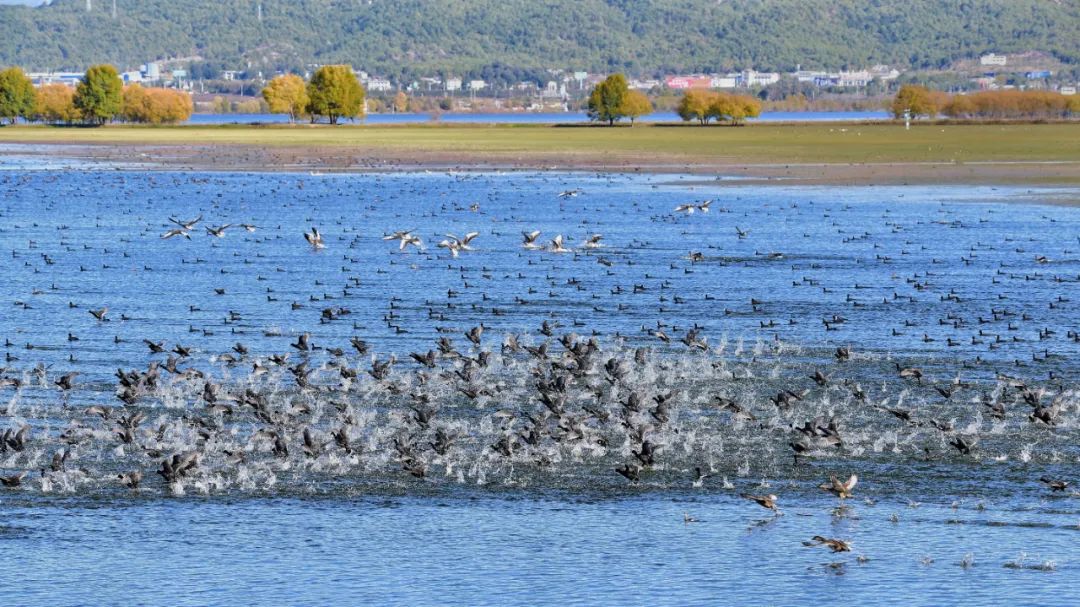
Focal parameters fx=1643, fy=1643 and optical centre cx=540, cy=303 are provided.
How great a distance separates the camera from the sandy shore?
8988 centimetres

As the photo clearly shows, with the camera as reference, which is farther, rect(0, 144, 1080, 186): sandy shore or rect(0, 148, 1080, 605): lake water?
rect(0, 144, 1080, 186): sandy shore

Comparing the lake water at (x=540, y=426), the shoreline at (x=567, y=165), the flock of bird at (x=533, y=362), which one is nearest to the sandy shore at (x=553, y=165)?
the shoreline at (x=567, y=165)

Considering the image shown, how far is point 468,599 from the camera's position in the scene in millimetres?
17922

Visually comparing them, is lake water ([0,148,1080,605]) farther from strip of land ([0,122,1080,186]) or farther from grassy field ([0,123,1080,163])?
grassy field ([0,123,1080,163])

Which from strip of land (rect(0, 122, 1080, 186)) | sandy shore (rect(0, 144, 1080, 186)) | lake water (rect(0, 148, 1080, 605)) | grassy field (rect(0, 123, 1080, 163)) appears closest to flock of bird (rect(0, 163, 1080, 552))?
lake water (rect(0, 148, 1080, 605))

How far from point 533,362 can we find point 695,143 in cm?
11601

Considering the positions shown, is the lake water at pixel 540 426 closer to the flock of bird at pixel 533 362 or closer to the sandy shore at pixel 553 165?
the flock of bird at pixel 533 362

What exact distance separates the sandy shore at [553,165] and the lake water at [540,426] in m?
37.8

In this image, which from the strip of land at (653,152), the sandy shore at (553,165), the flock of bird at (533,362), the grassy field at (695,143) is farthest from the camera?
the grassy field at (695,143)

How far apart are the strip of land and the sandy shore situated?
85mm

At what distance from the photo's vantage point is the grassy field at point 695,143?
116m

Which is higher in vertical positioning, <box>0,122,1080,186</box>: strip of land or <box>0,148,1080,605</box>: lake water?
<box>0,122,1080,186</box>: strip of land

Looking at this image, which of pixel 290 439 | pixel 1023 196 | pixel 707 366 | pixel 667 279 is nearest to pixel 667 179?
pixel 1023 196

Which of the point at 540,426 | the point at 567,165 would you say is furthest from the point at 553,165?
the point at 540,426
